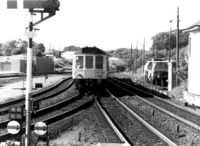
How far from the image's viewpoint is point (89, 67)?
2022 cm

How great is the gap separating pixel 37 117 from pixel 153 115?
503 cm

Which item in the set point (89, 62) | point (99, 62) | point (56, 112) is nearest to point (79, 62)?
point (89, 62)

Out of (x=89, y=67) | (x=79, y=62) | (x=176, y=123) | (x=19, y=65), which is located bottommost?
(x=176, y=123)

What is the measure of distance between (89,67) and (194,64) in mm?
6753

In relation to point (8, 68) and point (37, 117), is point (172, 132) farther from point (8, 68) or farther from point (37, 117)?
point (8, 68)

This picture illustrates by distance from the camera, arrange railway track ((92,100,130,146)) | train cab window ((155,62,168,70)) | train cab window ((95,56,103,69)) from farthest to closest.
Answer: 1. train cab window ((155,62,168,70))
2. train cab window ((95,56,103,69))
3. railway track ((92,100,130,146))

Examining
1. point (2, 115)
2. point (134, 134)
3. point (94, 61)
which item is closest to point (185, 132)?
point (134, 134)

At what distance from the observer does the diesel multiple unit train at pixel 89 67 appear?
2014cm

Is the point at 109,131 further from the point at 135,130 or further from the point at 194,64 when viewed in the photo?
the point at 194,64

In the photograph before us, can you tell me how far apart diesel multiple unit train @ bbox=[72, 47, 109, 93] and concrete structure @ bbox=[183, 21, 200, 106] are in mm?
5777

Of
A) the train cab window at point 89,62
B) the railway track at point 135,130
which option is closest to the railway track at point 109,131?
the railway track at point 135,130

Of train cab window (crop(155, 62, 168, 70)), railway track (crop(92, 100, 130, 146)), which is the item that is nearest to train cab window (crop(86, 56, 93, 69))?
railway track (crop(92, 100, 130, 146))

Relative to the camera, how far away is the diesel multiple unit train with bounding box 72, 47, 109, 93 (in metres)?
20.1

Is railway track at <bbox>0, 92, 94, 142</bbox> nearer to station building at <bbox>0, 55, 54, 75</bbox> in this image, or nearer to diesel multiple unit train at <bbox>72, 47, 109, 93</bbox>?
diesel multiple unit train at <bbox>72, 47, 109, 93</bbox>
